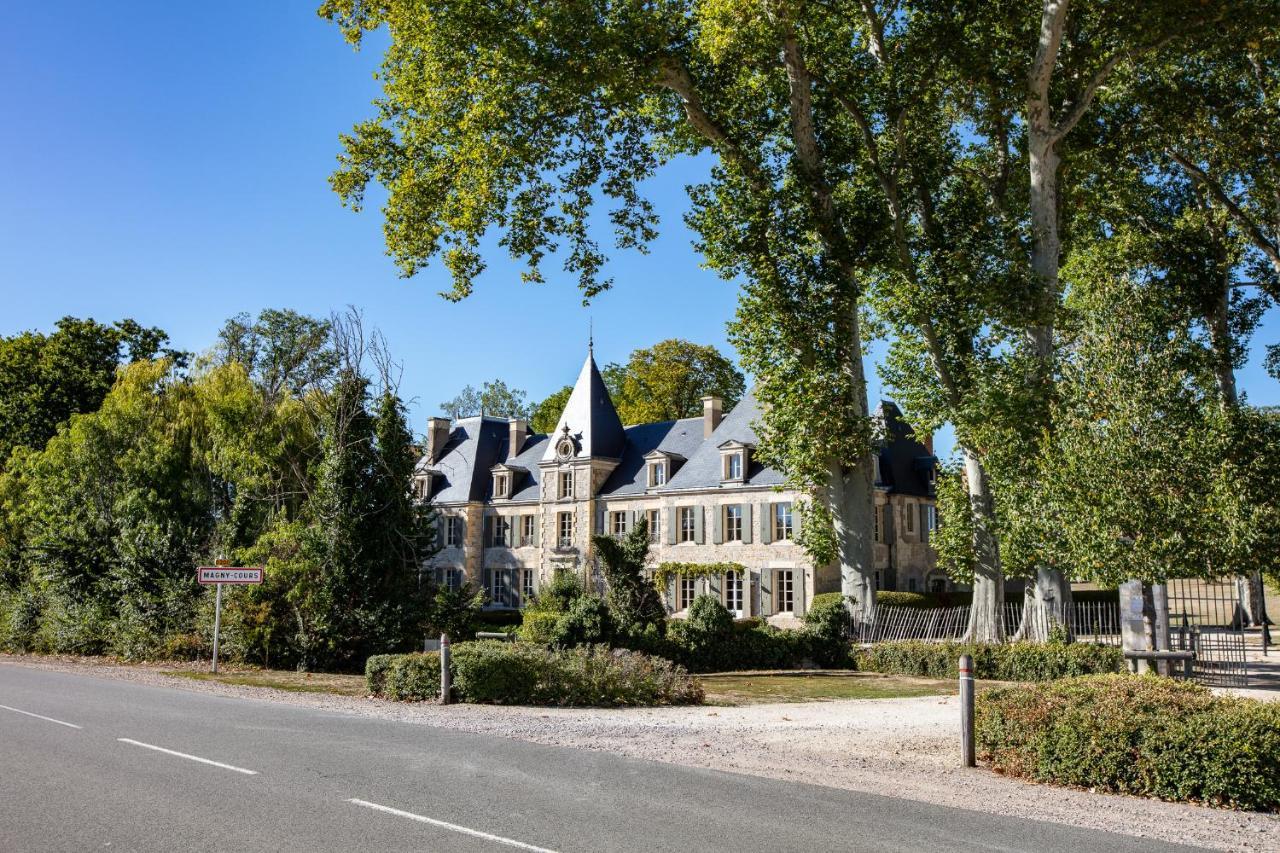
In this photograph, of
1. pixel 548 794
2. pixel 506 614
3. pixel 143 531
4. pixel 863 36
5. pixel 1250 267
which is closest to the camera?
pixel 548 794

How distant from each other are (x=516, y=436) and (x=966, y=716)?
145 ft

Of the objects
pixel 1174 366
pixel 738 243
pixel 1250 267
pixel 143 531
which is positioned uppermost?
pixel 1250 267

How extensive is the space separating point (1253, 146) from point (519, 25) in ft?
64.6

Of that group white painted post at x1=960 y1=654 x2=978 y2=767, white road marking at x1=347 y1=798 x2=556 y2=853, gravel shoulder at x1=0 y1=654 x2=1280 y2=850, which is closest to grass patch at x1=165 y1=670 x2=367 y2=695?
gravel shoulder at x1=0 y1=654 x2=1280 y2=850

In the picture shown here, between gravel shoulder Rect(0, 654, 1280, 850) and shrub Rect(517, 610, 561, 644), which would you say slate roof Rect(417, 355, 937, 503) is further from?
gravel shoulder Rect(0, 654, 1280, 850)

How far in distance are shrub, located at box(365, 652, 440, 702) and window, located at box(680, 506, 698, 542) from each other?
87.7 ft

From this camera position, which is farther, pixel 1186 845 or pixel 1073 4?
pixel 1073 4

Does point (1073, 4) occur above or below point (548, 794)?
above

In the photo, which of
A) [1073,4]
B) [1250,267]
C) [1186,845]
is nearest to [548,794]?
[1186,845]

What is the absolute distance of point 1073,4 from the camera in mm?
21547

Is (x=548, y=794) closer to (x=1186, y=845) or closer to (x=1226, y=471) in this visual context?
(x=1186, y=845)

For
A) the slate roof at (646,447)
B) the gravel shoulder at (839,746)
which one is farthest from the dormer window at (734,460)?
the gravel shoulder at (839,746)

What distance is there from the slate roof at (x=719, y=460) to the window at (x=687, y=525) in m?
0.97

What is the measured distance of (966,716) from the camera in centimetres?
1033
